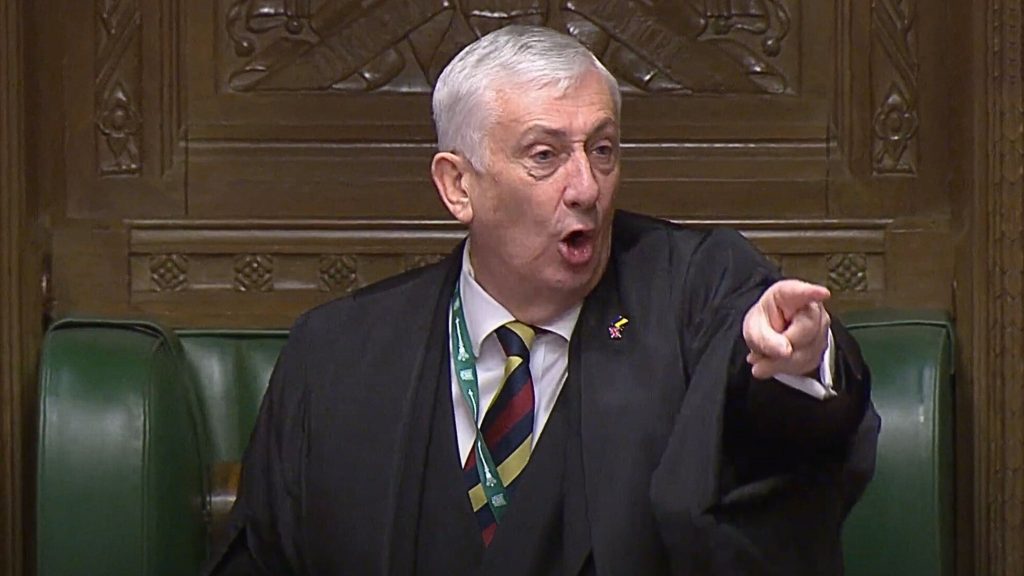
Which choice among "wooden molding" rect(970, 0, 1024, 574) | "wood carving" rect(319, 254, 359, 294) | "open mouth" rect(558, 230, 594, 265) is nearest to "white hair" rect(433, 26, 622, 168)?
"open mouth" rect(558, 230, 594, 265)

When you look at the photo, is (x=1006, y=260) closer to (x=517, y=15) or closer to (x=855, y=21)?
(x=855, y=21)

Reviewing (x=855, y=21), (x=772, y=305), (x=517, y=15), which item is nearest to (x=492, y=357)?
(x=772, y=305)

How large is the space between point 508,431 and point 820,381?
1.62ft

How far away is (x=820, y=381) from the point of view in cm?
210

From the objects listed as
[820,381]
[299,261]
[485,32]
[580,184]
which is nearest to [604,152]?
[580,184]

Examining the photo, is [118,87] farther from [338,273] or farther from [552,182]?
[552,182]

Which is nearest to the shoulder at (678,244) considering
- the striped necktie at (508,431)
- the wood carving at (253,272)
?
the striped necktie at (508,431)

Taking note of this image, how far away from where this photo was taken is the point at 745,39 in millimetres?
3113

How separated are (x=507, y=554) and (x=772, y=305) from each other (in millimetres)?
555

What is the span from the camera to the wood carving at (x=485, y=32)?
310cm

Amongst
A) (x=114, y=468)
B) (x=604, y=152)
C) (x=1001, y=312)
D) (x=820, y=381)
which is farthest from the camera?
(x=1001, y=312)

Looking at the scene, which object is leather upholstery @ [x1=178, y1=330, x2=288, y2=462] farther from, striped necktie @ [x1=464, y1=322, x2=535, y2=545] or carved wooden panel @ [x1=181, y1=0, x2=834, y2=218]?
striped necktie @ [x1=464, y1=322, x2=535, y2=545]

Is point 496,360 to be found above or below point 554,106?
below

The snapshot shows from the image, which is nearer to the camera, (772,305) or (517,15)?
(772,305)
